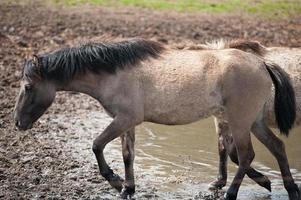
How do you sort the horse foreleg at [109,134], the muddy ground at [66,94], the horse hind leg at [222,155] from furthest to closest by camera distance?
the horse hind leg at [222,155] < the muddy ground at [66,94] < the horse foreleg at [109,134]

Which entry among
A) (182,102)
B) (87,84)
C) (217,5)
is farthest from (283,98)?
(217,5)

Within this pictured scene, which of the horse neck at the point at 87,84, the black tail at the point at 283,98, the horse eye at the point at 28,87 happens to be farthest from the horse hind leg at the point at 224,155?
the horse eye at the point at 28,87

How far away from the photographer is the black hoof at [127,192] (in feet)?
25.4

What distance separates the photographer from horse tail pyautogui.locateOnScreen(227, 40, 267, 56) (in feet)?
28.1

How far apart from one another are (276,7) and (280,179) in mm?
13867

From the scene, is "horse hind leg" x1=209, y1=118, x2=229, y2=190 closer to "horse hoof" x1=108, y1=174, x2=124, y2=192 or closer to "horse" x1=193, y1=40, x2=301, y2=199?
"horse" x1=193, y1=40, x2=301, y2=199

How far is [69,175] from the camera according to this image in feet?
27.4

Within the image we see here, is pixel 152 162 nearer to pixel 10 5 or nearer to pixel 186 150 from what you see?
pixel 186 150

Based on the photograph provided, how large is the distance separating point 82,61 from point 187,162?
256cm

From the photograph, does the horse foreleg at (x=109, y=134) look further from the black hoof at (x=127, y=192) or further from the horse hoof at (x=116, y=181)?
the black hoof at (x=127, y=192)

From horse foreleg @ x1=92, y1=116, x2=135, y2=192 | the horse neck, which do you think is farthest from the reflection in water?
the horse neck

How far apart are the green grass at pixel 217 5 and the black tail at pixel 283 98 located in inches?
517

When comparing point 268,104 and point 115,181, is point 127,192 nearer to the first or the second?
point 115,181

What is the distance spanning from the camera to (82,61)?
7605mm
